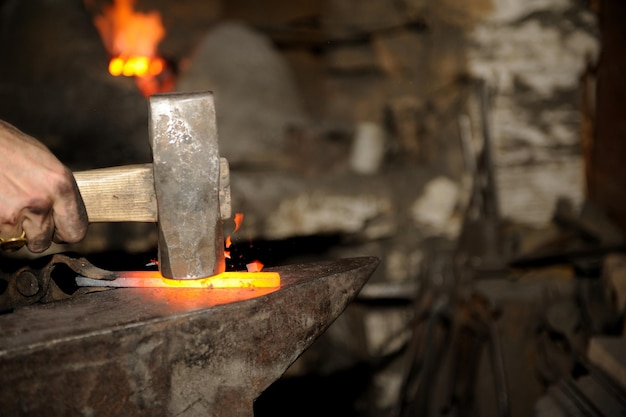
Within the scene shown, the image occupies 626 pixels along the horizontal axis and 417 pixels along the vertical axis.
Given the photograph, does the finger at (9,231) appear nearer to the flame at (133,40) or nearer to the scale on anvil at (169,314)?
the scale on anvil at (169,314)

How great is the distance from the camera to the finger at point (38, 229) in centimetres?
145

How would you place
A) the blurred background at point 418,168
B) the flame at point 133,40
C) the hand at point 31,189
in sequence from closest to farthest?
the hand at point 31,189 → the blurred background at point 418,168 → the flame at point 133,40

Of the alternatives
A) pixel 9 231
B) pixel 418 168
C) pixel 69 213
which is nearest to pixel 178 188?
pixel 69 213

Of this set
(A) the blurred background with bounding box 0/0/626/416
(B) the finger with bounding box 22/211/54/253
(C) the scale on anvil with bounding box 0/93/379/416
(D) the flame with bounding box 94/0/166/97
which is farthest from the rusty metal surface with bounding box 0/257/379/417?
(D) the flame with bounding box 94/0/166/97

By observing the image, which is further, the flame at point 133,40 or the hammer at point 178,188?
the flame at point 133,40

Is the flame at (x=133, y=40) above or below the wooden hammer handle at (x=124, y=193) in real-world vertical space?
above

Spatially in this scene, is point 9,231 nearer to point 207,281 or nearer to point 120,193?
point 120,193

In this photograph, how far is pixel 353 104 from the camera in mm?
3863

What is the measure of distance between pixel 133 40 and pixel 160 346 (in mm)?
2877

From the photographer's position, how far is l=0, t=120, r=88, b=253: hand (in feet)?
4.57

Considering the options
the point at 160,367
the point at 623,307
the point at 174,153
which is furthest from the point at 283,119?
the point at 160,367

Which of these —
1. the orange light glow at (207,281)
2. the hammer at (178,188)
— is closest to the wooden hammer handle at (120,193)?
the hammer at (178,188)

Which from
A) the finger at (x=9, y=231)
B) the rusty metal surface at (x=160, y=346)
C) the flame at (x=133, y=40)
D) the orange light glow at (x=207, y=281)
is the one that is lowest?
the rusty metal surface at (x=160, y=346)

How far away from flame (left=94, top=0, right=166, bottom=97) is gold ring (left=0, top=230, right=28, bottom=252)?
80.9 inches
